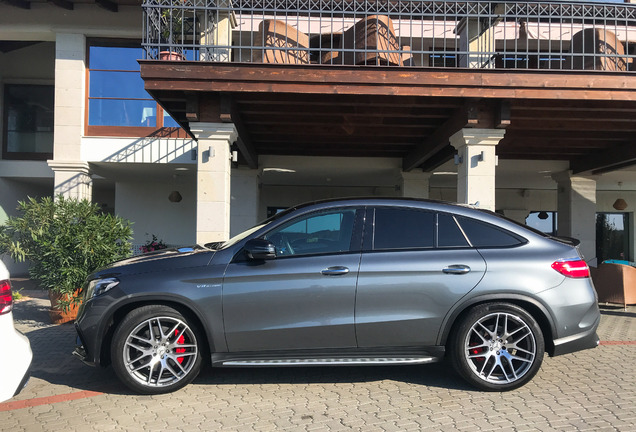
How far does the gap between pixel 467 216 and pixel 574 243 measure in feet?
3.82

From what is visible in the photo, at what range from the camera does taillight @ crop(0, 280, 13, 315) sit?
3.29m

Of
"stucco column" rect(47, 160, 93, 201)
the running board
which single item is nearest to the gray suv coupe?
the running board

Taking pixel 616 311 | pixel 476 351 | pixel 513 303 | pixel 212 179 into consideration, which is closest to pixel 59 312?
pixel 212 179

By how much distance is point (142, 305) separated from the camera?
4105mm

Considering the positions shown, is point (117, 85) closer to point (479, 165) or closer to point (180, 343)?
point (479, 165)

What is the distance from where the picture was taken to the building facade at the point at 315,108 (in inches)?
262

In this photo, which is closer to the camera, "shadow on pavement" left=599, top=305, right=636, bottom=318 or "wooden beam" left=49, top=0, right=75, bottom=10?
"shadow on pavement" left=599, top=305, right=636, bottom=318

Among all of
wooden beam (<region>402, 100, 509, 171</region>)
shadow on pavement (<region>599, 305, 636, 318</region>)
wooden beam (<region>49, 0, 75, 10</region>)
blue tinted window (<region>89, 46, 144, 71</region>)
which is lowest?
shadow on pavement (<region>599, 305, 636, 318</region>)

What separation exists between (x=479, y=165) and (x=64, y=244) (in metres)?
6.37

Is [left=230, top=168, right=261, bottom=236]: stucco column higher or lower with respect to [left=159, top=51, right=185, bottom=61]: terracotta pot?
lower

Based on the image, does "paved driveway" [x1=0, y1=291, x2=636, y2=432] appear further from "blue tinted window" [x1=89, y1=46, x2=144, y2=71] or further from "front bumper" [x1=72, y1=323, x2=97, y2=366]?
"blue tinted window" [x1=89, y1=46, x2=144, y2=71]

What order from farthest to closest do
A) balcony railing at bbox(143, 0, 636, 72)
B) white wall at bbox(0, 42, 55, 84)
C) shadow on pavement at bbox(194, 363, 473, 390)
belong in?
white wall at bbox(0, 42, 55, 84), balcony railing at bbox(143, 0, 636, 72), shadow on pavement at bbox(194, 363, 473, 390)

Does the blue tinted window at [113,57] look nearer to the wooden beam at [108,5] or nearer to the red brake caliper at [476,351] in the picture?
the wooden beam at [108,5]

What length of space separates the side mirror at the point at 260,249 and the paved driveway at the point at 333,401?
4.06 ft
